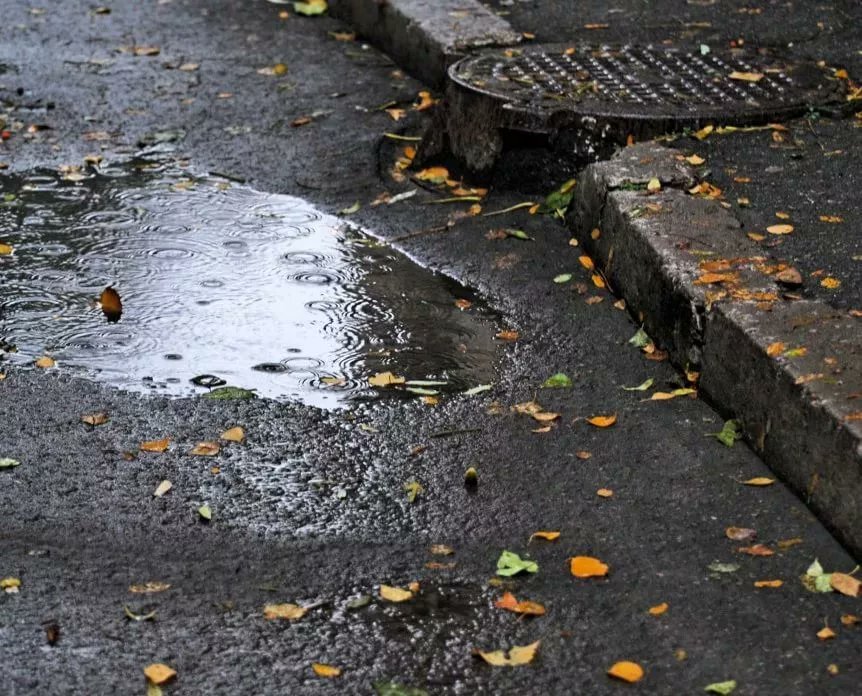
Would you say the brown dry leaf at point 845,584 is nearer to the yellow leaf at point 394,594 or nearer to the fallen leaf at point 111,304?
the yellow leaf at point 394,594

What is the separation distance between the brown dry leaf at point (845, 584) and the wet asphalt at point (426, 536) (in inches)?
0.9

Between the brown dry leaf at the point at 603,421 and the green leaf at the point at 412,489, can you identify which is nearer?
the green leaf at the point at 412,489

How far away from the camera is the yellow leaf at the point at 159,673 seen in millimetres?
2654

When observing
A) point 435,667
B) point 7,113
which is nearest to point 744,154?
point 435,667

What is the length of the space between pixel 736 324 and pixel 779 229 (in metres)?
0.86

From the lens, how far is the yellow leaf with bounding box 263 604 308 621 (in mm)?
2898

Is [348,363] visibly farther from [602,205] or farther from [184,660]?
[184,660]

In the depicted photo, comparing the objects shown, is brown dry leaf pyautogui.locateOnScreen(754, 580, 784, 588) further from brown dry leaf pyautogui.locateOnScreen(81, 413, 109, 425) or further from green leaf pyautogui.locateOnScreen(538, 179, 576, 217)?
green leaf pyautogui.locateOnScreen(538, 179, 576, 217)

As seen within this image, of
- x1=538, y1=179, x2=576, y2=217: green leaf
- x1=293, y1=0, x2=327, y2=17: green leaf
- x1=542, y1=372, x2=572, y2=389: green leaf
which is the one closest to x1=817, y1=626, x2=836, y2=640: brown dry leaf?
x1=542, y1=372, x2=572, y2=389: green leaf

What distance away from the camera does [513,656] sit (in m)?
2.74

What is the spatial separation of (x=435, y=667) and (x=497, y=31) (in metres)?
4.38

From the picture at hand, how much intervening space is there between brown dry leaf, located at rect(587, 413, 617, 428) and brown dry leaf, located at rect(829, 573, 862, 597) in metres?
0.89

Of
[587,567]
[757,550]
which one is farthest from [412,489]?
[757,550]

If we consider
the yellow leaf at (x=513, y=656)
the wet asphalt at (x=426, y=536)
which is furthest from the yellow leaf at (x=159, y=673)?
the yellow leaf at (x=513, y=656)
